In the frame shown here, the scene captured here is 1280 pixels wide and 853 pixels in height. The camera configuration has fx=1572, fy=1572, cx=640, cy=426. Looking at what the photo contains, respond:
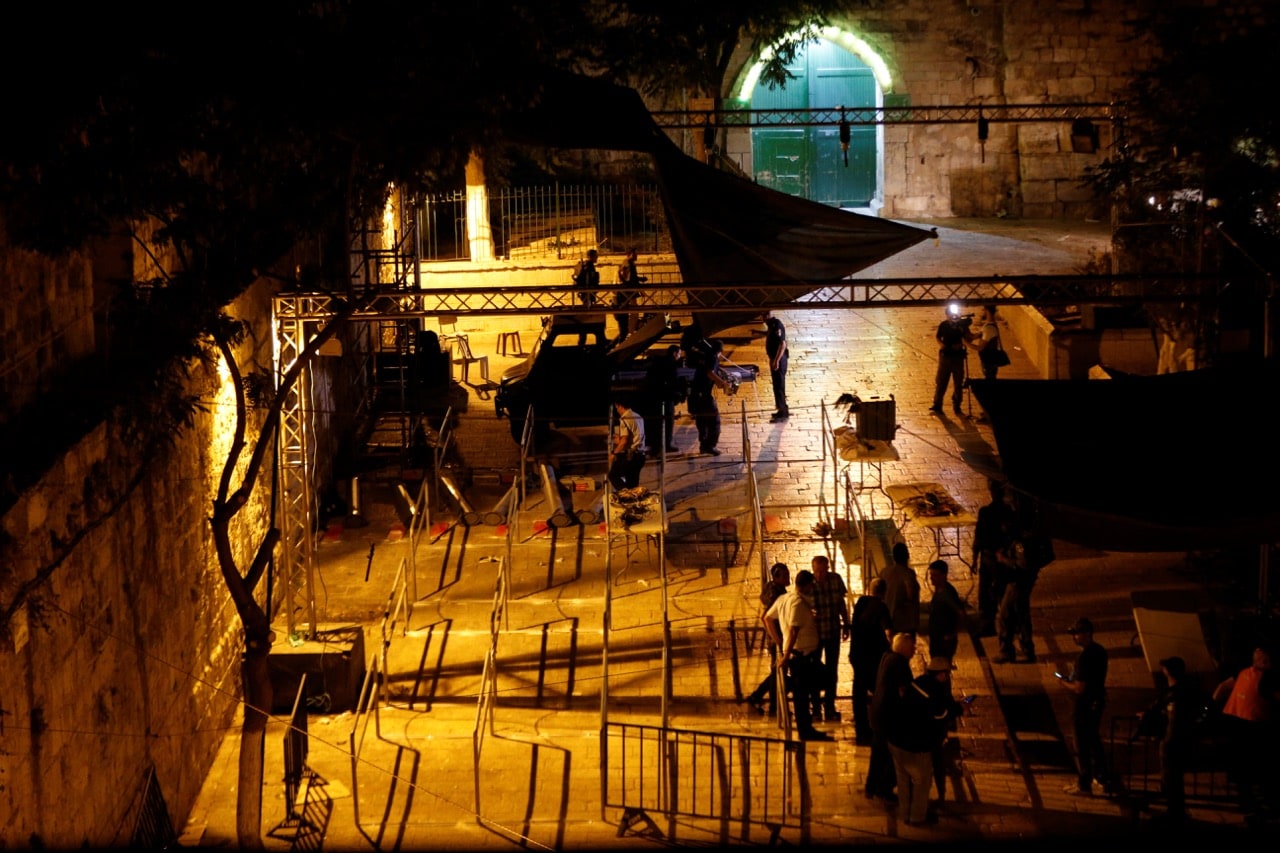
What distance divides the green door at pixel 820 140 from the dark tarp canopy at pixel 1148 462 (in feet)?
69.0

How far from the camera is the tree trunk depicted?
11023mm

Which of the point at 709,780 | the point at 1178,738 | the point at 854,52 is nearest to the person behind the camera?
the point at 1178,738

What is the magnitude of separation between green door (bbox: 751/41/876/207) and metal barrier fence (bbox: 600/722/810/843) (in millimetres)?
22292

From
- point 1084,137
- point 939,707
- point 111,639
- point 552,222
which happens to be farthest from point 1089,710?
point 552,222

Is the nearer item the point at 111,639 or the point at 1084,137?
the point at 111,639

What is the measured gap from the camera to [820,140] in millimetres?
33281

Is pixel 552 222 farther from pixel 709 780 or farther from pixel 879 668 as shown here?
pixel 879 668

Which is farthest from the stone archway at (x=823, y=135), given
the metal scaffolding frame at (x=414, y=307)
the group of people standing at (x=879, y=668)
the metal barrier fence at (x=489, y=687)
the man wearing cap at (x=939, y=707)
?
the man wearing cap at (x=939, y=707)

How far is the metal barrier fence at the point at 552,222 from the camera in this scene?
88.0ft

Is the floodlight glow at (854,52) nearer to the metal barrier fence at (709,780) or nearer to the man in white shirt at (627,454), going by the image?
the man in white shirt at (627,454)

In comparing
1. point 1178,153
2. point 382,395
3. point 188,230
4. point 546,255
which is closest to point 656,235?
point 546,255

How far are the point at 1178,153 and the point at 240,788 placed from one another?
1377 cm

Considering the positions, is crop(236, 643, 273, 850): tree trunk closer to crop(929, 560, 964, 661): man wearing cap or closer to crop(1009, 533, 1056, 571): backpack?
crop(929, 560, 964, 661): man wearing cap

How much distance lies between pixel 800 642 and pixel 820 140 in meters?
22.5
